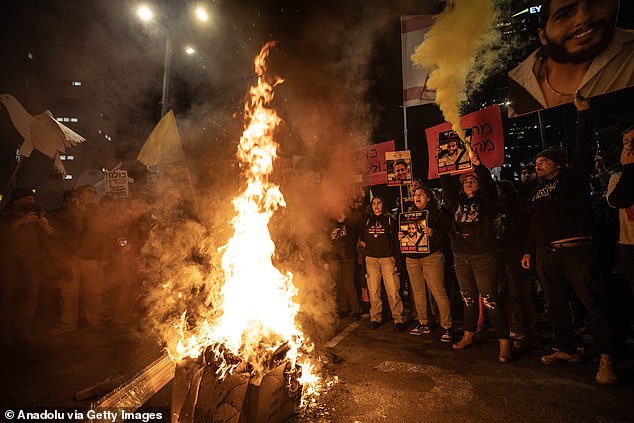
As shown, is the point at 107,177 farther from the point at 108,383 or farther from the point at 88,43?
the point at 108,383

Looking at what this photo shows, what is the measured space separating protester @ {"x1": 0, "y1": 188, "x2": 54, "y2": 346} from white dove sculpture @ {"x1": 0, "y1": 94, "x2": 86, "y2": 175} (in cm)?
218

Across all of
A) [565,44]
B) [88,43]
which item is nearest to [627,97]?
[565,44]

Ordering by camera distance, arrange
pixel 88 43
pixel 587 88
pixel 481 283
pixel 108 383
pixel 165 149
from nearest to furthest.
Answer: pixel 108 383, pixel 481 283, pixel 587 88, pixel 88 43, pixel 165 149

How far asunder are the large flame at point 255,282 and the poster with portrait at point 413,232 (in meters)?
2.16

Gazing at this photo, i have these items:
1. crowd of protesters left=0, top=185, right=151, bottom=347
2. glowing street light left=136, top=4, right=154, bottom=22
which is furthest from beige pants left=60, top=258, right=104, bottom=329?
glowing street light left=136, top=4, right=154, bottom=22

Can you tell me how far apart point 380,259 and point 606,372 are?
10.8ft

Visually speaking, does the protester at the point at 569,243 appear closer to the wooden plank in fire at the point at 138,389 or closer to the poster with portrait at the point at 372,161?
the poster with portrait at the point at 372,161

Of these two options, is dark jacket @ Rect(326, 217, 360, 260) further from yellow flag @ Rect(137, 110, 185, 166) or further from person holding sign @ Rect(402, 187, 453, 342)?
yellow flag @ Rect(137, 110, 185, 166)

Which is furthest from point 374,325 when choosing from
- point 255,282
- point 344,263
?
point 255,282

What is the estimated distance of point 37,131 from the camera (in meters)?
7.64

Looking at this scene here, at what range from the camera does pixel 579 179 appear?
3.86 metres

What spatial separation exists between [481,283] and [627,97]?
17613 mm

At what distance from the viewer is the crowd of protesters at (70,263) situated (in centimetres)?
561

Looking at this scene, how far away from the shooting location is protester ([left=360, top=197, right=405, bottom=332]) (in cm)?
590
